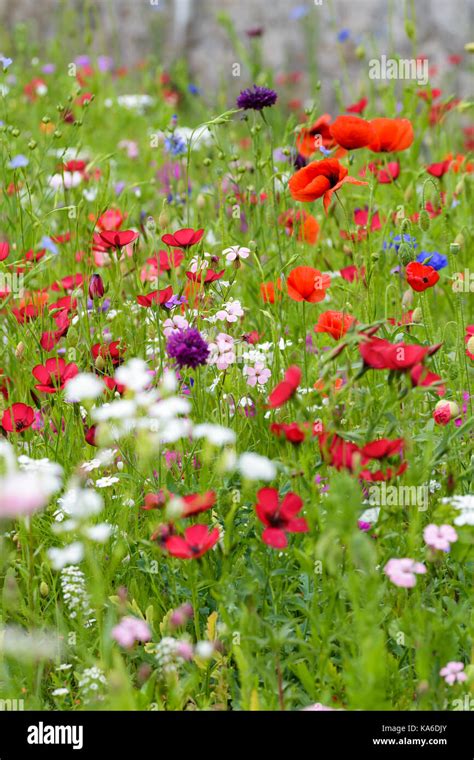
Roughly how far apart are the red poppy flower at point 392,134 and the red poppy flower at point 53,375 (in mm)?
760

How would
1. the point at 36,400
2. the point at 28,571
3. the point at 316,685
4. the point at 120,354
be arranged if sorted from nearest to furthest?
the point at 316,685
the point at 28,571
the point at 36,400
the point at 120,354

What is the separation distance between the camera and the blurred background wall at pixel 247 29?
4.63 meters

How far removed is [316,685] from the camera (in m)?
1.28

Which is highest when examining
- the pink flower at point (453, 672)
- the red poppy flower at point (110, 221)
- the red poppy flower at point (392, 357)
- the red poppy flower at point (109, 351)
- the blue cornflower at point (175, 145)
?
the blue cornflower at point (175, 145)

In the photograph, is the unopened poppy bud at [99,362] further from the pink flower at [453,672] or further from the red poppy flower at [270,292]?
the pink flower at [453,672]

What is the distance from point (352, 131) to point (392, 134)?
0.20 metres

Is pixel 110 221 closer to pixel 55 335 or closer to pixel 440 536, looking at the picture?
pixel 55 335

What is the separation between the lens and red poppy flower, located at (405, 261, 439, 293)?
157cm

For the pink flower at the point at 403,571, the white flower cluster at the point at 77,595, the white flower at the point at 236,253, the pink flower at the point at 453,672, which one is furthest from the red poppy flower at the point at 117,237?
the pink flower at the point at 453,672

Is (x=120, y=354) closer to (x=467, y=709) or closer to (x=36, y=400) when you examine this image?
(x=36, y=400)

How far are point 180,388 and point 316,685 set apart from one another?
2.08ft

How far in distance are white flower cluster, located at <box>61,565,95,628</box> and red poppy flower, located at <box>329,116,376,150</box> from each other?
2.99ft

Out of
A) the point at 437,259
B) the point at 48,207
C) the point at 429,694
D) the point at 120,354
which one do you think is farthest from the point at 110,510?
the point at 48,207
